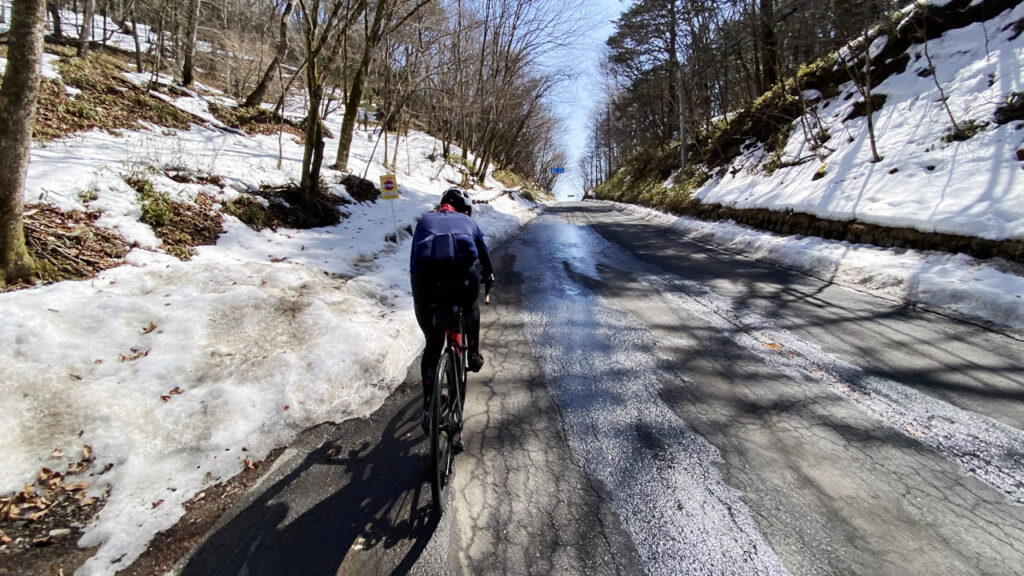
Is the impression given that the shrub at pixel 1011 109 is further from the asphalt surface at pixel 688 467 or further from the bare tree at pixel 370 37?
the bare tree at pixel 370 37

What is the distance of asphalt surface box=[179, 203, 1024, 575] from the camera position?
197 cm

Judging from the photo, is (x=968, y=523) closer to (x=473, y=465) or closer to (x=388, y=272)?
(x=473, y=465)

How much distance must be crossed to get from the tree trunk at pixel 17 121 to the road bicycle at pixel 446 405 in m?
4.31

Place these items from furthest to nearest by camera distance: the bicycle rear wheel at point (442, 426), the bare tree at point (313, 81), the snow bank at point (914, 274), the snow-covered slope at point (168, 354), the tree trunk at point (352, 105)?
the tree trunk at point (352, 105)
the bare tree at point (313, 81)
the snow bank at point (914, 274)
the snow-covered slope at point (168, 354)
the bicycle rear wheel at point (442, 426)

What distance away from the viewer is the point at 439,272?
8.66ft

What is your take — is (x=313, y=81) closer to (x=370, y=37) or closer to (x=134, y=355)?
(x=370, y=37)

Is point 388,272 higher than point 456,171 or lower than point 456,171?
lower

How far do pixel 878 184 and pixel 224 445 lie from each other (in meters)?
11.2

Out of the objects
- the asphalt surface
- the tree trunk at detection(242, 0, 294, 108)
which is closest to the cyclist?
the asphalt surface

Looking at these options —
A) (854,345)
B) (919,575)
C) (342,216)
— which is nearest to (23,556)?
(919,575)

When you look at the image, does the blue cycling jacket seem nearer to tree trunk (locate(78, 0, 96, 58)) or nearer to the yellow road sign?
the yellow road sign

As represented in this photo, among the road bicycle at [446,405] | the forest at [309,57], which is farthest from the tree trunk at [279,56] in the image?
the road bicycle at [446,405]

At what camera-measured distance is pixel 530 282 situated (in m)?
6.96

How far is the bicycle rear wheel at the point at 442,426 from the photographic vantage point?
7.24 ft
